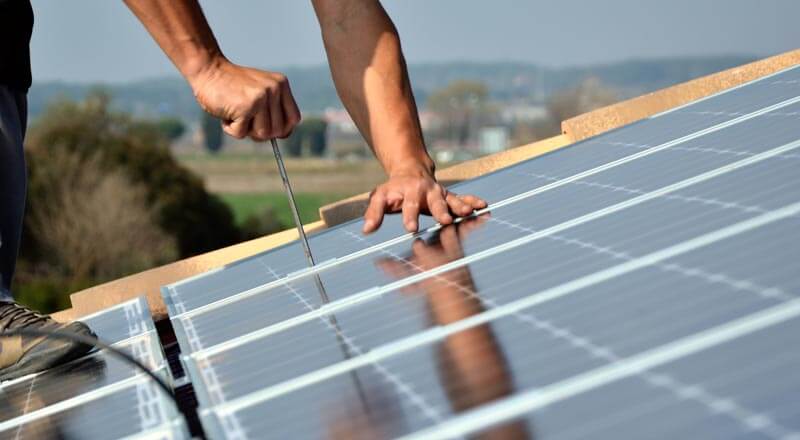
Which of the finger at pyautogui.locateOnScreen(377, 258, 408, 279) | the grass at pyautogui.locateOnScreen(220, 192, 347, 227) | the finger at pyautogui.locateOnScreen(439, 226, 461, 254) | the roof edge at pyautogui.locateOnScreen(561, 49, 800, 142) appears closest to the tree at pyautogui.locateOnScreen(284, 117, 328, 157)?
the grass at pyautogui.locateOnScreen(220, 192, 347, 227)

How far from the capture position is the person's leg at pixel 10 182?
259 inches

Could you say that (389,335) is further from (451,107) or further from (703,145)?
(451,107)

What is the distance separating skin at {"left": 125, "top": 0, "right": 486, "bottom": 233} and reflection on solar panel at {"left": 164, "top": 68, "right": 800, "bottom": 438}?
19 cm

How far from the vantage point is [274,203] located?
101m

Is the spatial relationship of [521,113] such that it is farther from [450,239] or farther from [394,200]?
[450,239]

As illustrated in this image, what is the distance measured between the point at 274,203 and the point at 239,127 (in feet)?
315

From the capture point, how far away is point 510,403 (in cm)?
327

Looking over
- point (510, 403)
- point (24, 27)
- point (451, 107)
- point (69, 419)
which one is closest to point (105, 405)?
point (69, 419)

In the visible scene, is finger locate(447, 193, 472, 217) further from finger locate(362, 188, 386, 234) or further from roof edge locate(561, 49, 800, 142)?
roof edge locate(561, 49, 800, 142)

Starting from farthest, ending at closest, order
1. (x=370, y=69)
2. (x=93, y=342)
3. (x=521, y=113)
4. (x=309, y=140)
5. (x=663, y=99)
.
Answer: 1. (x=521, y=113)
2. (x=309, y=140)
3. (x=663, y=99)
4. (x=370, y=69)
5. (x=93, y=342)

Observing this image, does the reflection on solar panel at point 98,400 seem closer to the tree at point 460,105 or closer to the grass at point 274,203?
the grass at point 274,203

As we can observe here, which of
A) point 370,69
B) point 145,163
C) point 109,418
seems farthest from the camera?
point 145,163

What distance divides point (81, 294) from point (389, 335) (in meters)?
4.72

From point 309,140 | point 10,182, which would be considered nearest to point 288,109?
point 10,182
